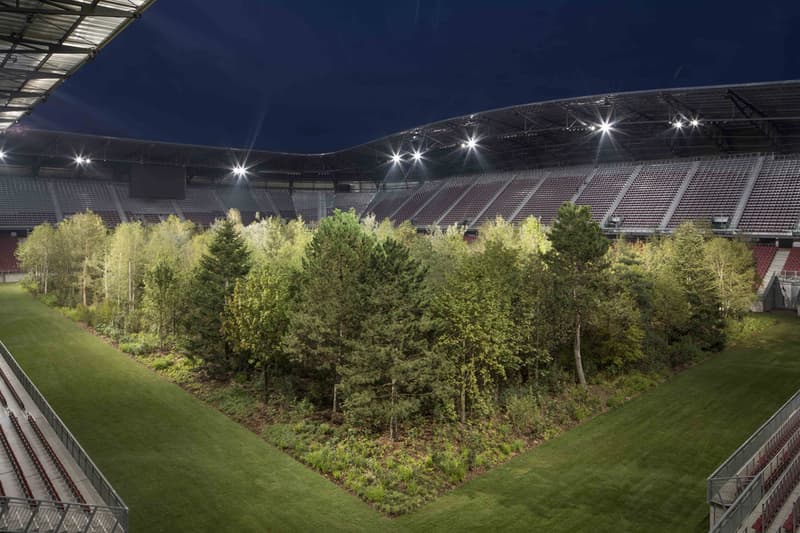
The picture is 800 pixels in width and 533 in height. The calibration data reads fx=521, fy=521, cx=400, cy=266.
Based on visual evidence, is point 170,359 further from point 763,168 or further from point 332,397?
point 763,168

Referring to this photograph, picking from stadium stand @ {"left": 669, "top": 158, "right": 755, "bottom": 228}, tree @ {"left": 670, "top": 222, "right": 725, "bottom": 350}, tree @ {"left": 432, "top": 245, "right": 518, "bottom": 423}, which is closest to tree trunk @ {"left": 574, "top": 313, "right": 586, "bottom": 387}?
tree @ {"left": 432, "top": 245, "right": 518, "bottom": 423}

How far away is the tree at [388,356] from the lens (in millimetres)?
22594

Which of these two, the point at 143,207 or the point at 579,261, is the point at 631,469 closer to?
the point at 579,261

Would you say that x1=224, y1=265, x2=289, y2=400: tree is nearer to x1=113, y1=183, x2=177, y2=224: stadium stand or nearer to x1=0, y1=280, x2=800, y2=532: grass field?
x1=0, y1=280, x2=800, y2=532: grass field

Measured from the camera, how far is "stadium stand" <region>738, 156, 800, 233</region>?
190ft

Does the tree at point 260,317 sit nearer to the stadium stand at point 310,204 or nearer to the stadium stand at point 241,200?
the stadium stand at point 241,200

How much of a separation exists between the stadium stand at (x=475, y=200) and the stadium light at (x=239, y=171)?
4458 centimetres

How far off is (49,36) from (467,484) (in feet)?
76.1

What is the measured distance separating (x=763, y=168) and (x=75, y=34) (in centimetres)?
7611

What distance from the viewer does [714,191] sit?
6756cm

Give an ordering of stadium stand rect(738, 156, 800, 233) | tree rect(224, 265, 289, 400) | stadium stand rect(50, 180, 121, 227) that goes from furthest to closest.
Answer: stadium stand rect(50, 180, 121, 227) < stadium stand rect(738, 156, 800, 233) < tree rect(224, 265, 289, 400)

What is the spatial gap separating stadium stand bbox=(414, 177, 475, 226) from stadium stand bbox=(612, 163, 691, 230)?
3336cm

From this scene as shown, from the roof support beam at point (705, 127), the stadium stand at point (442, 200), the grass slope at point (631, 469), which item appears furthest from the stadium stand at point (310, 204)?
the grass slope at point (631, 469)

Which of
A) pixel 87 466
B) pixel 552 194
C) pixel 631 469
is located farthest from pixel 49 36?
pixel 552 194
